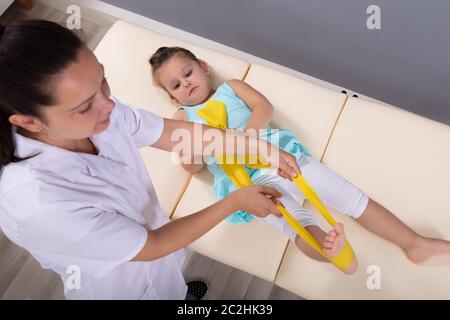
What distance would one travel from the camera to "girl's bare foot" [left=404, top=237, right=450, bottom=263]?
3.59ft

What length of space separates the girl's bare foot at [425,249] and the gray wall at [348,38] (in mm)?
639

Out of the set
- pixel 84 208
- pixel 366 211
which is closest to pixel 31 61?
pixel 84 208

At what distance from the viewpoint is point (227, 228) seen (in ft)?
4.02

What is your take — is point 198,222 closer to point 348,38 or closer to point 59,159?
point 59,159

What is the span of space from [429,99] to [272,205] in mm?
927

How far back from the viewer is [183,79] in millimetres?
1401

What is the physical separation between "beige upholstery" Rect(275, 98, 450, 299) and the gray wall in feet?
0.81

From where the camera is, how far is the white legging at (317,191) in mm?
1167

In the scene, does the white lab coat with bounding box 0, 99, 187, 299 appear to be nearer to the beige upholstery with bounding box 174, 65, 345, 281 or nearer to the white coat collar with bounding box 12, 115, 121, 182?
the white coat collar with bounding box 12, 115, 121, 182

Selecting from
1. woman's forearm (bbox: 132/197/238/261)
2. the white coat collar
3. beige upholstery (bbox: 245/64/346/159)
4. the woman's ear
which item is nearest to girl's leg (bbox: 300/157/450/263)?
beige upholstery (bbox: 245/64/346/159)

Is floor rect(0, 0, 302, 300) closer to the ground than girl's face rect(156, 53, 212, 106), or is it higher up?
closer to the ground

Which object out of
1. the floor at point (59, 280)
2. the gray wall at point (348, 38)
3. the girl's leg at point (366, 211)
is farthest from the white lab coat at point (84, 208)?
the gray wall at point (348, 38)
